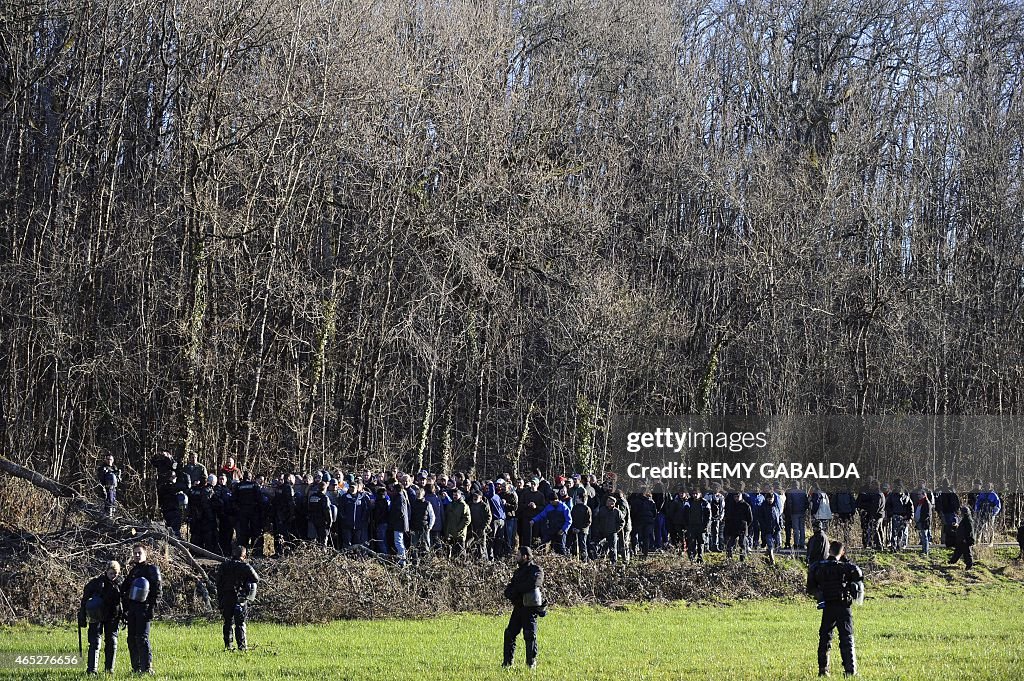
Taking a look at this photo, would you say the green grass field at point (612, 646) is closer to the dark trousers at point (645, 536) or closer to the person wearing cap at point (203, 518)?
the dark trousers at point (645, 536)

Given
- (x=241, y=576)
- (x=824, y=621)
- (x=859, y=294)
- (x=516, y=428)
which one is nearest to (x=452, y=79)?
(x=516, y=428)

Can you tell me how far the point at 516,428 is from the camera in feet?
147

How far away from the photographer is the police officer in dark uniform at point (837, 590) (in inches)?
659

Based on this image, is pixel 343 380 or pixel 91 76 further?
pixel 343 380

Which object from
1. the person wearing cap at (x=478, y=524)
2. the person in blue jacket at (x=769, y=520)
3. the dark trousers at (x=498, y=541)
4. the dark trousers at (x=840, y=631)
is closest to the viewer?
the dark trousers at (x=840, y=631)

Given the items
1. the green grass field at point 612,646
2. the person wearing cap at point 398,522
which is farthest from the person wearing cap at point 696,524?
the person wearing cap at point 398,522

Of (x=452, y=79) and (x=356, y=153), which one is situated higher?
(x=452, y=79)

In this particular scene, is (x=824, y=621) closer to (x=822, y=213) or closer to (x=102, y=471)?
(x=102, y=471)

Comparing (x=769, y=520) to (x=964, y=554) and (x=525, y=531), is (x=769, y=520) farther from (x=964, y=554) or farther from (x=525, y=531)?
(x=525, y=531)

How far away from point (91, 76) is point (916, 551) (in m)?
24.9

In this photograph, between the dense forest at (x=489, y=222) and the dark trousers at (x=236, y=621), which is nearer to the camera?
the dark trousers at (x=236, y=621)

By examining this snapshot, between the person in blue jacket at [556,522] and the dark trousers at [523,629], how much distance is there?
31.1ft

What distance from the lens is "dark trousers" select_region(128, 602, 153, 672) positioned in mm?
16719

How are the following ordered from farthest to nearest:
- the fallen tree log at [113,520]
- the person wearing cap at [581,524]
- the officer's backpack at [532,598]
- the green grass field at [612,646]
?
the person wearing cap at [581,524]
the fallen tree log at [113,520]
the green grass field at [612,646]
the officer's backpack at [532,598]
